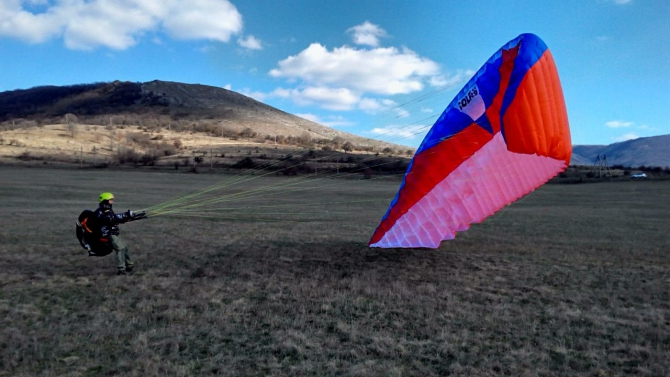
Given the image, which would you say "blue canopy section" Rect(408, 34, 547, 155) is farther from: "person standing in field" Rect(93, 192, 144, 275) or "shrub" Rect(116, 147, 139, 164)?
"shrub" Rect(116, 147, 139, 164)

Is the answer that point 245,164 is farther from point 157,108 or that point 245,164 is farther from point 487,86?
point 157,108

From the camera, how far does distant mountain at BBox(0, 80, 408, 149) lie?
95250 mm

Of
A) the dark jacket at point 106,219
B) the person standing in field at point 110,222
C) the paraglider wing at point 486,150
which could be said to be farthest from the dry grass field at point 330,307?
the paraglider wing at point 486,150

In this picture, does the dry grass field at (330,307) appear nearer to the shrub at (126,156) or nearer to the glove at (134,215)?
the glove at (134,215)

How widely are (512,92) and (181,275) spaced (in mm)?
6133

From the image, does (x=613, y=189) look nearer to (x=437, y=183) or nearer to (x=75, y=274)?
(x=437, y=183)

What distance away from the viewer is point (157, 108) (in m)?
107

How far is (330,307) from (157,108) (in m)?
111

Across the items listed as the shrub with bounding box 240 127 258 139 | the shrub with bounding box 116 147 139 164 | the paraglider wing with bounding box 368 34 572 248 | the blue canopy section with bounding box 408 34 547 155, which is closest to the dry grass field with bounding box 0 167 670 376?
the paraglider wing with bounding box 368 34 572 248

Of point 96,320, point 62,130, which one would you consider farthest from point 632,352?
point 62,130

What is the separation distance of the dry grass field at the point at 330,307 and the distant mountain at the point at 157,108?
250 ft

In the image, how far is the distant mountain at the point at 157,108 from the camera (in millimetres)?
95250

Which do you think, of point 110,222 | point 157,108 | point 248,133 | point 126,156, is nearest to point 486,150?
point 110,222

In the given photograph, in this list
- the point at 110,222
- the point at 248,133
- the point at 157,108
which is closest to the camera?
the point at 110,222
